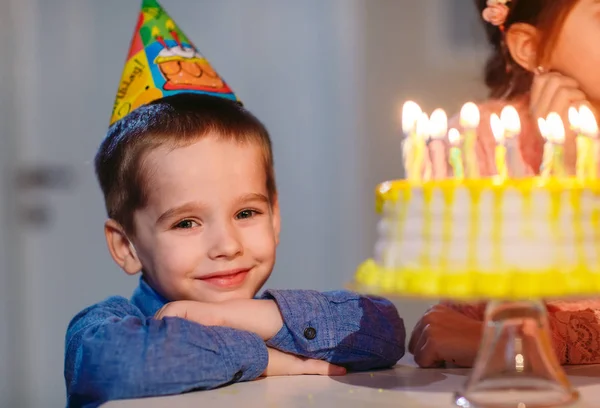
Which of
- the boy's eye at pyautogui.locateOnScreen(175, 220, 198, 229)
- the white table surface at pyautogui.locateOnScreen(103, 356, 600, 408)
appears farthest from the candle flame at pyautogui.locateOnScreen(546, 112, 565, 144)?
the boy's eye at pyautogui.locateOnScreen(175, 220, 198, 229)

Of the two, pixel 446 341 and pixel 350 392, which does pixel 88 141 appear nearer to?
pixel 446 341

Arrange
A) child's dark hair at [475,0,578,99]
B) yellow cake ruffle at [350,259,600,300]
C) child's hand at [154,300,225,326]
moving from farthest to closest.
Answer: child's dark hair at [475,0,578,99] < child's hand at [154,300,225,326] < yellow cake ruffle at [350,259,600,300]

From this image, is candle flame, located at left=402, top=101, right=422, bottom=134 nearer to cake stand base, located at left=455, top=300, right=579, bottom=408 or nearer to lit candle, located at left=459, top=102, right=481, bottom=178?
lit candle, located at left=459, top=102, right=481, bottom=178

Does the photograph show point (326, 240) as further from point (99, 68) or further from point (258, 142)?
point (258, 142)

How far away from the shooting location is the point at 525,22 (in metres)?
1.63

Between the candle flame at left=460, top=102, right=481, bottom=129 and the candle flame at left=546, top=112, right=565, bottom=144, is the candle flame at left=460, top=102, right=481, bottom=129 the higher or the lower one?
the higher one

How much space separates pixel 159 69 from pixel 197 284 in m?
0.37

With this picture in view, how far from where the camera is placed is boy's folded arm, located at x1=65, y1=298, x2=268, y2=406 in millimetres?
1111

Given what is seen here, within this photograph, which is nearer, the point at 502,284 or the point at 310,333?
the point at 502,284

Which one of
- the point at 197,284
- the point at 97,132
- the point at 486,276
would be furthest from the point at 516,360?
the point at 97,132

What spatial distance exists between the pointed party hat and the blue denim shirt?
32 cm

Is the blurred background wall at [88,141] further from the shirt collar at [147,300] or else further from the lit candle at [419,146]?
the lit candle at [419,146]

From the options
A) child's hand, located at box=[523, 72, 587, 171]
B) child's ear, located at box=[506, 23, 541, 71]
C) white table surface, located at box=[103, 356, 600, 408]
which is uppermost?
child's ear, located at box=[506, 23, 541, 71]

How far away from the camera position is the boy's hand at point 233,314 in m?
1.23
